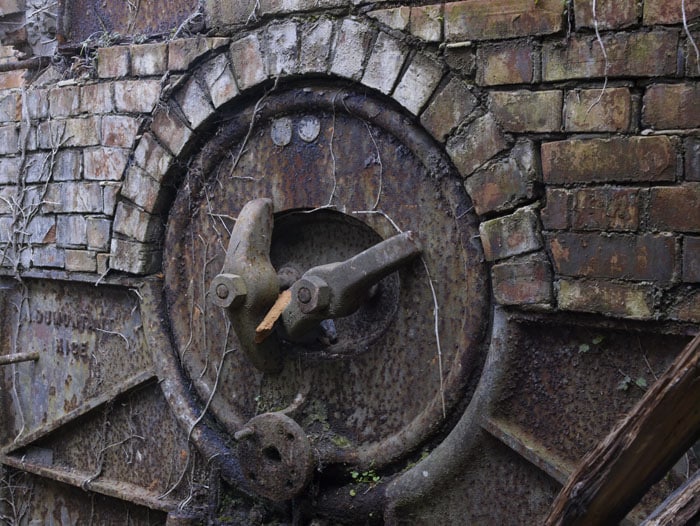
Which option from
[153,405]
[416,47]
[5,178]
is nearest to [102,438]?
[153,405]

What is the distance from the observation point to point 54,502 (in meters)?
Answer: 3.53

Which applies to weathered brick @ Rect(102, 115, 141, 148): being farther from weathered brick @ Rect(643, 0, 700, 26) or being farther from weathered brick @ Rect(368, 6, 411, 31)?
weathered brick @ Rect(643, 0, 700, 26)

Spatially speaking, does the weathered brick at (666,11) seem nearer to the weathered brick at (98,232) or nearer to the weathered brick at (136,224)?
the weathered brick at (136,224)

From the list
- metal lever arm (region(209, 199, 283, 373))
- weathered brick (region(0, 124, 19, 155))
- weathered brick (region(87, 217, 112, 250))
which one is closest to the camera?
metal lever arm (region(209, 199, 283, 373))

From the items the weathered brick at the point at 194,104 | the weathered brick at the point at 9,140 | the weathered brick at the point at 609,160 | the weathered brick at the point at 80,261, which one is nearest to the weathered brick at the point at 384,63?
the weathered brick at the point at 609,160

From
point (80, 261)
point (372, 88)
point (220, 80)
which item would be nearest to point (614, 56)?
point (372, 88)

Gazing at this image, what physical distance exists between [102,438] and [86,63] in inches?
61.2

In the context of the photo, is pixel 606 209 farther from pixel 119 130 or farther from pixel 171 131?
pixel 119 130

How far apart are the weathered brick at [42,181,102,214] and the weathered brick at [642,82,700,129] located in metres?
2.13

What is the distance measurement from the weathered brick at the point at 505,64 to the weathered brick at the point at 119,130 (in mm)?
1429

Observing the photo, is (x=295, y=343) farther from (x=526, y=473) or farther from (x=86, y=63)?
(x=86, y=63)

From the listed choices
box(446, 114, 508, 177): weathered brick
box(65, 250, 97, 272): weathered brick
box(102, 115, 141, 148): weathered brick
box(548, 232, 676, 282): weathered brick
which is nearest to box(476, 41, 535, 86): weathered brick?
box(446, 114, 508, 177): weathered brick

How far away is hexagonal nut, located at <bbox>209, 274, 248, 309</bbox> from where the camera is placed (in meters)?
2.63

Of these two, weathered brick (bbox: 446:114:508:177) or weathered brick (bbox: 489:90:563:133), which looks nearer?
weathered brick (bbox: 489:90:563:133)
